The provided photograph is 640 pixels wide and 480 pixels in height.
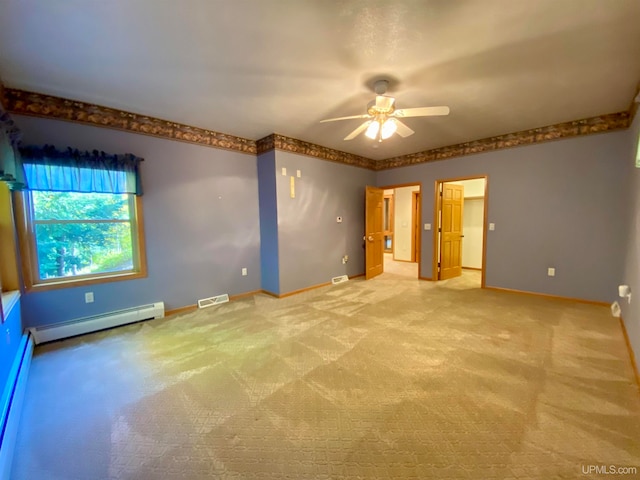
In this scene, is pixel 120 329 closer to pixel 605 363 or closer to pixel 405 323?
pixel 405 323

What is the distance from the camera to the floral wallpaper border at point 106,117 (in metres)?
2.64

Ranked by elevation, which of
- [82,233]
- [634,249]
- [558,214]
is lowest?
[634,249]

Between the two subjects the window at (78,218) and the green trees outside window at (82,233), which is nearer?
the window at (78,218)

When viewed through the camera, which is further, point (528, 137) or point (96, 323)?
point (528, 137)

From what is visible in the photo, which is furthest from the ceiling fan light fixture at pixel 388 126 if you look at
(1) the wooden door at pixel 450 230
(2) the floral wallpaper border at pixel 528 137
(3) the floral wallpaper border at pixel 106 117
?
(1) the wooden door at pixel 450 230

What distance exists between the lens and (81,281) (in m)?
2.97

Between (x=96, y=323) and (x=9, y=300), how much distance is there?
86cm

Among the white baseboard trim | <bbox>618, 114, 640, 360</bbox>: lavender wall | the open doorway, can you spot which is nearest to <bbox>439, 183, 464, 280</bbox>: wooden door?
the open doorway

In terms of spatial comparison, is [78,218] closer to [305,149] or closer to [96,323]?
[96,323]

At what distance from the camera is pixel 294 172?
4367 mm

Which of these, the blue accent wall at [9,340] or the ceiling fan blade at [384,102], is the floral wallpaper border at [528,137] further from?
the blue accent wall at [9,340]

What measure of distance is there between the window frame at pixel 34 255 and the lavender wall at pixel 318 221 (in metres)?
1.91

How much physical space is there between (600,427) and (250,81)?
12.1 feet

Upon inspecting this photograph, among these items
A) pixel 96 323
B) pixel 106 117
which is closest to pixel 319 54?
pixel 106 117
